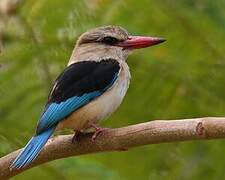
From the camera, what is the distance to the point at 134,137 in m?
4.60

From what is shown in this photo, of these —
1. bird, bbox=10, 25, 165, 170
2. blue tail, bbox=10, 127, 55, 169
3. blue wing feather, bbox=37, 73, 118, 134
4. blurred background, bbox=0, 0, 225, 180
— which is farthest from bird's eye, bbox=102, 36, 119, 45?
blue tail, bbox=10, 127, 55, 169

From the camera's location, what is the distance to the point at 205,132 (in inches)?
173

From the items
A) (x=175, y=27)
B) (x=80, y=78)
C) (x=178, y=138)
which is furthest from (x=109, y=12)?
(x=178, y=138)

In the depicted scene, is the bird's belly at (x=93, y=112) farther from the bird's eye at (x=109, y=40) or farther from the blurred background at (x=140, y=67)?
the blurred background at (x=140, y=67)

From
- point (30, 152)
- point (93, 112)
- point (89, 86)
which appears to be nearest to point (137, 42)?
point (89, 86)

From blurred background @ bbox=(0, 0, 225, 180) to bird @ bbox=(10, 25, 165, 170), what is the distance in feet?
2.22

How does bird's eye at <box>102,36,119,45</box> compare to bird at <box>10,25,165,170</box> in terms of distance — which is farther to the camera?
bird's eye at <box>102,36,119,45</box>

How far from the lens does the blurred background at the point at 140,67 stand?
6.38 m

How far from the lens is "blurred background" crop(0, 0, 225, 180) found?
638 cm

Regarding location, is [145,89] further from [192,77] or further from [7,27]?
[7,27]

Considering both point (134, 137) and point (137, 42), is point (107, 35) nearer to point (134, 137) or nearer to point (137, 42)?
point (137, 42)

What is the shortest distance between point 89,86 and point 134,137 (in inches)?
32.5

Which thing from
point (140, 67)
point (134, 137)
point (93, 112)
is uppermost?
point (134, 137)

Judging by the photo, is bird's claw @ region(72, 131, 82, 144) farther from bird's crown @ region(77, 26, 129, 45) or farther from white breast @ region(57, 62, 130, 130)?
bird's crown @ region(77, 26, 129, 45)
